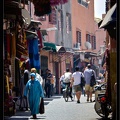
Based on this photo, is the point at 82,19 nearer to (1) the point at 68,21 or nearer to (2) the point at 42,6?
(1) the point at 68,21

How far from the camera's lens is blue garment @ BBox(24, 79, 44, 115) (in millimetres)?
11500

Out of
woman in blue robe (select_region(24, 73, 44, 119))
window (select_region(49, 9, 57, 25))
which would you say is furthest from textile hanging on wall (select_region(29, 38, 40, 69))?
window (select_region(49, 9, 57, 25))

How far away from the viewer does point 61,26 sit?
23797 mm

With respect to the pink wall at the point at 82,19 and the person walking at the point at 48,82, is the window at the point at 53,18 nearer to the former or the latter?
the person walking at the point at 48,82

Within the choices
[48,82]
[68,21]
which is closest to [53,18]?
[68,21]

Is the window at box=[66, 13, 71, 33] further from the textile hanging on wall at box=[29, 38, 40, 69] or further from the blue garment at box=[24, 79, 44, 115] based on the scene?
the blue garment at box=[24, 79, 44, 115]

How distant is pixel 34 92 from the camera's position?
37.9 ft

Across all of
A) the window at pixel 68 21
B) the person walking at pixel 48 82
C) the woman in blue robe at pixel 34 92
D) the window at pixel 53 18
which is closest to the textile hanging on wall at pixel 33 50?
the woman in blue robe at pixel 34 92

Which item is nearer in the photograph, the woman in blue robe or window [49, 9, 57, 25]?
the woman in blue robe

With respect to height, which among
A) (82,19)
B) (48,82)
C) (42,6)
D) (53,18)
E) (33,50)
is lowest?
(48,82)

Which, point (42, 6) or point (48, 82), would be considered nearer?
point (42, 6)

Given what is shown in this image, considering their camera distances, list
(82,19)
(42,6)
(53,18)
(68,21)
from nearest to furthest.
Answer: (42,6)
(53,18)
(68,21)
(82,19)

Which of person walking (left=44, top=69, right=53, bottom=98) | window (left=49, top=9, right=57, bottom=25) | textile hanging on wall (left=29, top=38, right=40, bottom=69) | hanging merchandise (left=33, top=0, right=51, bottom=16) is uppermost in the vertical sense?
window (left=49, top=9, right=57, bottom=25)

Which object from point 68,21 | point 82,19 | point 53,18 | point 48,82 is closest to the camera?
point 48,82
